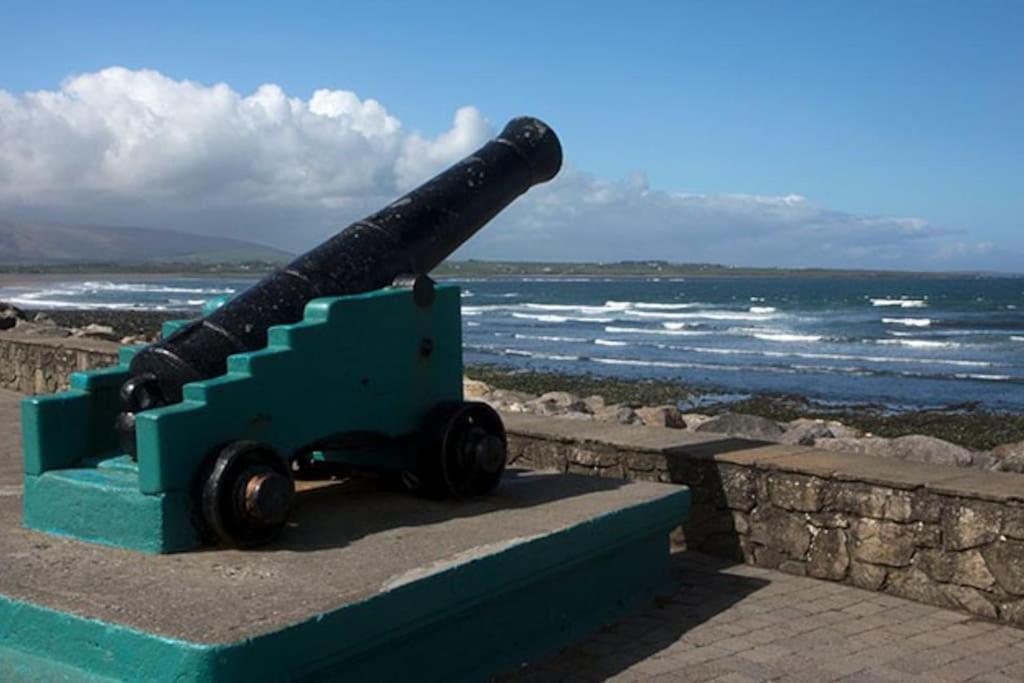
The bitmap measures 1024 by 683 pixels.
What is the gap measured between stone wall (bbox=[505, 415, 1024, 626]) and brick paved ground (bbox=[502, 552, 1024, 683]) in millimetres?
112

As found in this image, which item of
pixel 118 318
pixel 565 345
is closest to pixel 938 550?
pixel 565 345

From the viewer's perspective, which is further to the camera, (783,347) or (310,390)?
(783,347)

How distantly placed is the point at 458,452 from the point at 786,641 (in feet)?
4.28

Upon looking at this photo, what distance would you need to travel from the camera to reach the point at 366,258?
437 centimetres

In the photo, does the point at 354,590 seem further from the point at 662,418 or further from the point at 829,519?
the point at 662,418

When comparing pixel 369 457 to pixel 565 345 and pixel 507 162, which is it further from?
pixel 565 345

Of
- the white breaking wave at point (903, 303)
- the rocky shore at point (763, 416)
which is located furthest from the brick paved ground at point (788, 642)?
the white breaking wave at point (903, 303)

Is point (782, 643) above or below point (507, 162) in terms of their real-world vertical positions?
below

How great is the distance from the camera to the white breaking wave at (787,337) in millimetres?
37125

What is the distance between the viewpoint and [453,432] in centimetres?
440

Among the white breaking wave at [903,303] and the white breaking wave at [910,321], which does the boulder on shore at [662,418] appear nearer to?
the white breaking wave at [910,321]

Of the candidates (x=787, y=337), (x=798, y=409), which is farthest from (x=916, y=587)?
(x=787, y=337)

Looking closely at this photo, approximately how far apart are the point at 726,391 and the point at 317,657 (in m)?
20.3

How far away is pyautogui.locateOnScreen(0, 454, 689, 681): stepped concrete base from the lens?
301 centimetres
